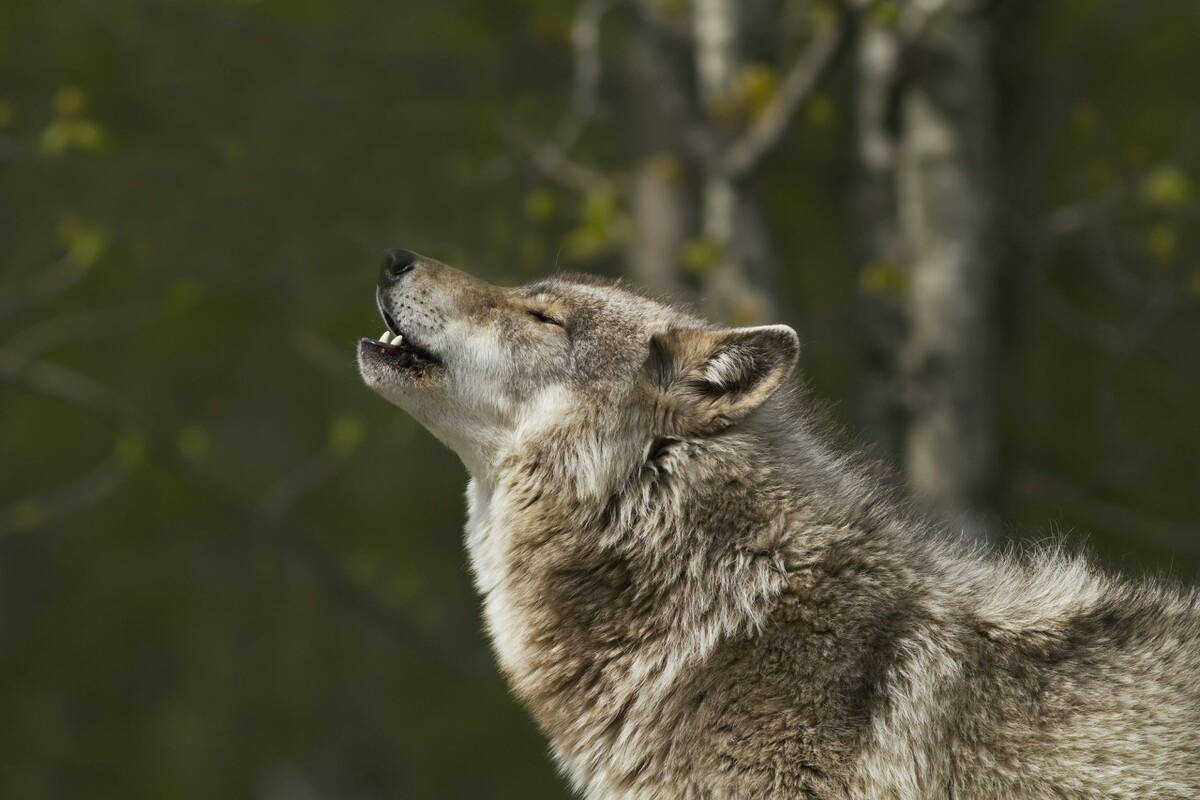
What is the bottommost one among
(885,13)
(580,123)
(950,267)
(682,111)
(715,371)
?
(715,371)

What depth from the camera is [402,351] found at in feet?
18.6

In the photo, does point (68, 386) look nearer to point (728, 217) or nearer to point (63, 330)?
point (63, 330)

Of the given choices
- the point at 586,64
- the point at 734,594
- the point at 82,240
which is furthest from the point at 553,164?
the point at 734,594

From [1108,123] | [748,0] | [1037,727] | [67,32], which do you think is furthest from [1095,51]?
[1037,727]

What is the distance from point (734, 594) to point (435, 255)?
21.5 feet

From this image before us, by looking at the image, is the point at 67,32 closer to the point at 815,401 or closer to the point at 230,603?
the point at 230,603

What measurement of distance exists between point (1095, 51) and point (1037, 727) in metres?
12.4

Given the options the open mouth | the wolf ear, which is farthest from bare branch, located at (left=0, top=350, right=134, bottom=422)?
the wolf ear

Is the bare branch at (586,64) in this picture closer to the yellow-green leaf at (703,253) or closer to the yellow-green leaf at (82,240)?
the yellow-green leaf at (703,253)

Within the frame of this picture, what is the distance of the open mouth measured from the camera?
5613 mm

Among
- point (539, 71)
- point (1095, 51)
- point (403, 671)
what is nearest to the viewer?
point (539, 71)

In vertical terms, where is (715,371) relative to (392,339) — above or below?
above

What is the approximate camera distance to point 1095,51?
1567 cm

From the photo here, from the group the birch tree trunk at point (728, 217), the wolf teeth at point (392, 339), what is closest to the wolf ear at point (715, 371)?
the wolf teeth at point (392, 339)
